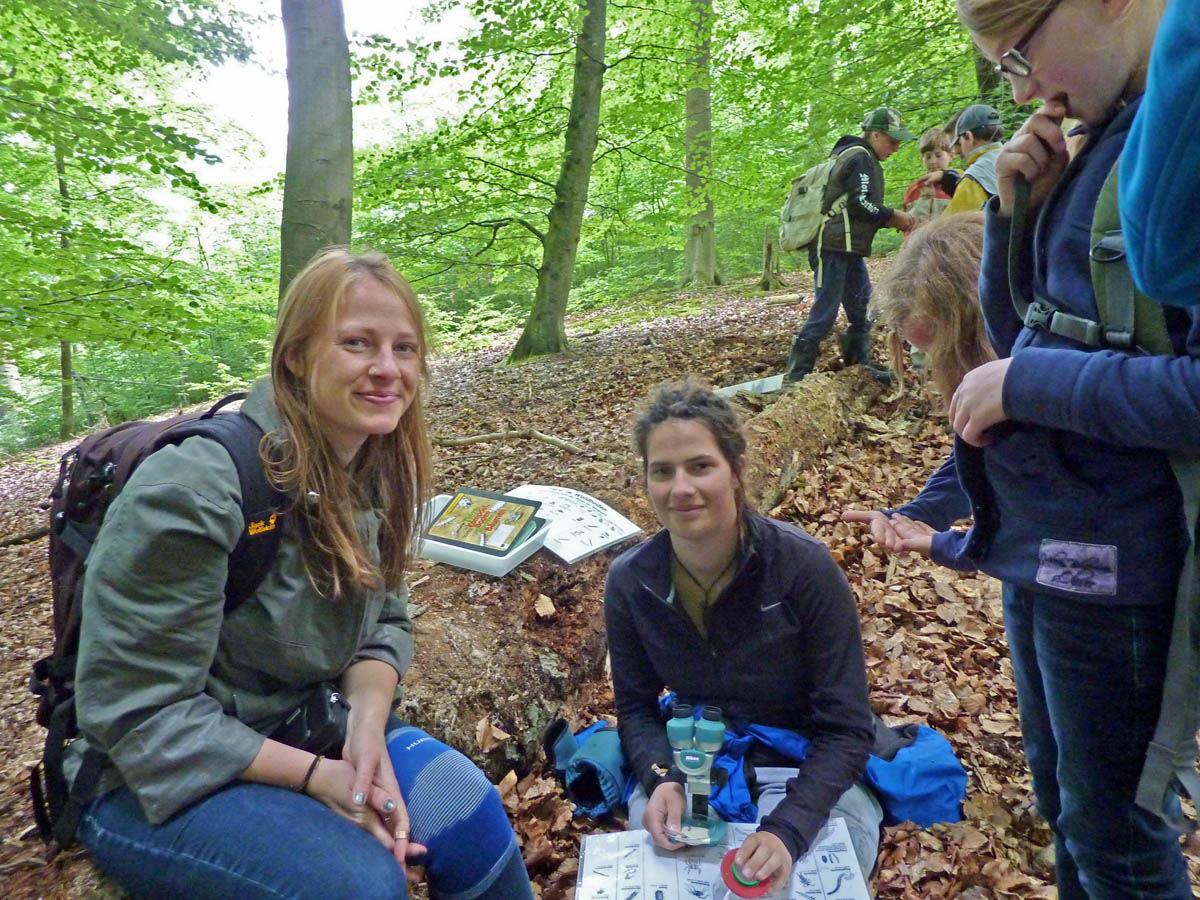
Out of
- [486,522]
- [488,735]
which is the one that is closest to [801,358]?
[486,522]

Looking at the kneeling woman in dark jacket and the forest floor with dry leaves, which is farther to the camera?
the forest floor with dry leaves

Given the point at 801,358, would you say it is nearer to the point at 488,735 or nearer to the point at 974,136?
the point at 974,136

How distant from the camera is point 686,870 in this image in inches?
69.7

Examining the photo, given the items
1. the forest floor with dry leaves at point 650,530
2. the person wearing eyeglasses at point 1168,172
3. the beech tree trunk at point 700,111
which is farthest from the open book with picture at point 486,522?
the beech tree trunk at point 700,111

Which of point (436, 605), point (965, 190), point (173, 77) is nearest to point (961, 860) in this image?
point (436, 605)

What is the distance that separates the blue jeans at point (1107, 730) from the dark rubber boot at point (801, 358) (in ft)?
15.6

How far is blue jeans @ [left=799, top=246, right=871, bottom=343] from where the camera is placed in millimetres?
5746

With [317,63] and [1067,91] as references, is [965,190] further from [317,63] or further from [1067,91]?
[317,63]

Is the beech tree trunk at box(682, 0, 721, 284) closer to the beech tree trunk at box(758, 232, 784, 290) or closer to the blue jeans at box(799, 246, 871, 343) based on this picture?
the beech tree trunk at box(758, 232, 784, 290)

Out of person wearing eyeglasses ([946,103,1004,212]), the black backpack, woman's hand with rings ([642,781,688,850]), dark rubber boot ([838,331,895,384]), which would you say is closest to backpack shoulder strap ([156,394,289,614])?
the black backpack

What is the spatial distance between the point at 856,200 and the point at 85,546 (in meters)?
5.81

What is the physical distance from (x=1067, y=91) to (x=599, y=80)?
850 cm

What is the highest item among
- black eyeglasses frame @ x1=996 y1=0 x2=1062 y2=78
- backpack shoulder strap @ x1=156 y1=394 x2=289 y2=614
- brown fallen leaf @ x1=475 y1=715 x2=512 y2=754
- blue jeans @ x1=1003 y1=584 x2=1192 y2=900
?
black eyeglasses frame @ x1=996 y1=0 x2=1062 y2=78

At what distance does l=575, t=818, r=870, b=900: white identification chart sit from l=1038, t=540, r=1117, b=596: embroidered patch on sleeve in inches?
41.3
